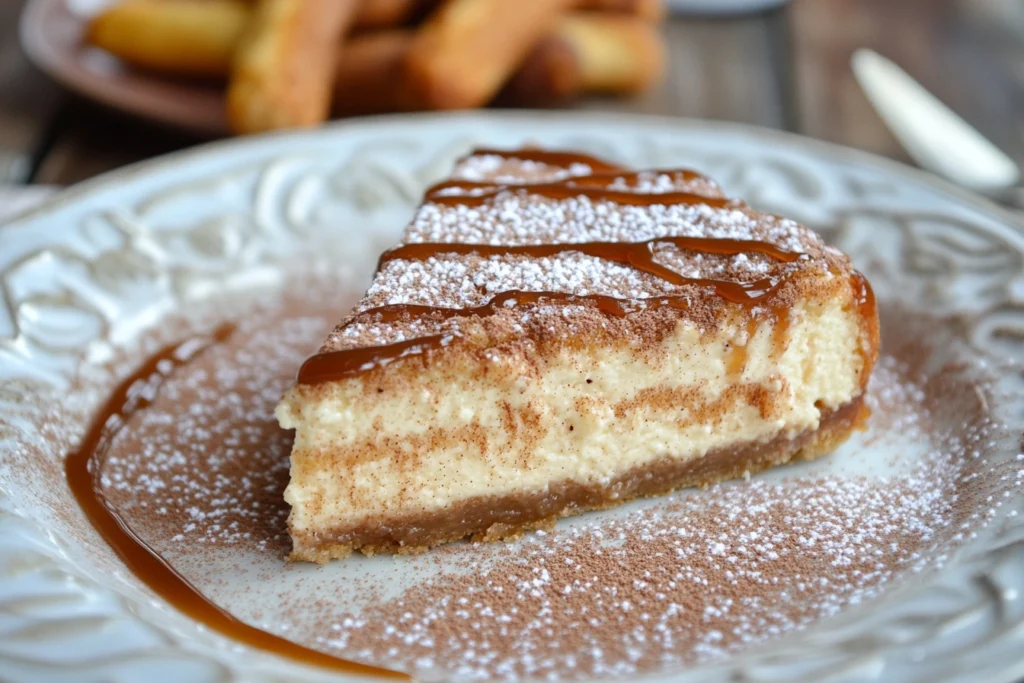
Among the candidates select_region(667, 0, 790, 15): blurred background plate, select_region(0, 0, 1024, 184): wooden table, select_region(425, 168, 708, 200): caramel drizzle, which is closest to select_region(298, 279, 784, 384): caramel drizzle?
select_region(425, 168, 708, 200): caramel drizzle

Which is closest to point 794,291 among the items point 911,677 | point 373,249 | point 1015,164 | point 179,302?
point 911,677

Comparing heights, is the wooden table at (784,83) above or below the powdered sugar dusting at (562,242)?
above

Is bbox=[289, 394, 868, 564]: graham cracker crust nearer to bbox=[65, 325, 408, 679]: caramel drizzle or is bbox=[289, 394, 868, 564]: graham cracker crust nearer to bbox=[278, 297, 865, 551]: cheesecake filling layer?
bbox=[278, 297, 865, 551]: cheesecake filling layer

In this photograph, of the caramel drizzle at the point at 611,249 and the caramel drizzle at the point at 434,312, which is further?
the caramel drizzle at the point at 611,249

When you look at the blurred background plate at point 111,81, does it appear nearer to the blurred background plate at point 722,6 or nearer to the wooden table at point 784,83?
the wooden table at point 784,83

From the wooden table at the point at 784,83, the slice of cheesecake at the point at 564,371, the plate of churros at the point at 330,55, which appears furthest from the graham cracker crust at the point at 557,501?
the wooden table at the point at 784,83

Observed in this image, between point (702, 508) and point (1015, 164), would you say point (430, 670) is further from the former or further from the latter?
point (1015, 164)
